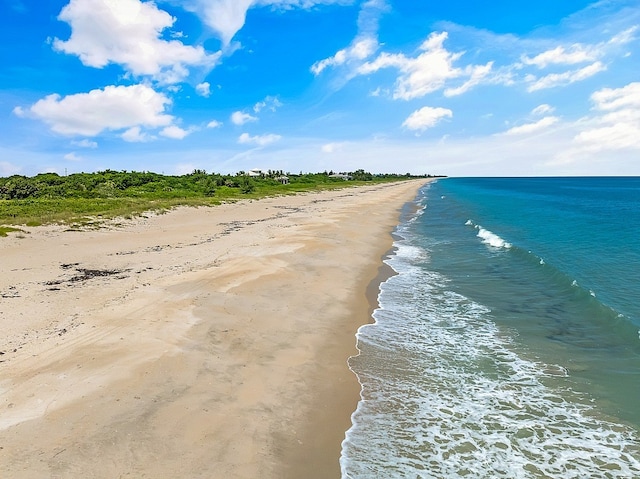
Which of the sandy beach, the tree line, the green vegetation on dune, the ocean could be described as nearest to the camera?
the sandy beach

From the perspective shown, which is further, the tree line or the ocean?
the tree line

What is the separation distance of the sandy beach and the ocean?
95 cm

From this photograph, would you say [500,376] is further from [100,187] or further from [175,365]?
[100,187]

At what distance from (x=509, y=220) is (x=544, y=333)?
35.3m

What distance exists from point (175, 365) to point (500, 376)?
7477 mm

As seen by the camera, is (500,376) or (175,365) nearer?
(175,365)

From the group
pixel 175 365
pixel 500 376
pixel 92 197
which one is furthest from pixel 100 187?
pixel 500 376

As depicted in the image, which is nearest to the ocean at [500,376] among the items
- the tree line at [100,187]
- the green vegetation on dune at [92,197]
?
the green vegetation on dune at [92,197]

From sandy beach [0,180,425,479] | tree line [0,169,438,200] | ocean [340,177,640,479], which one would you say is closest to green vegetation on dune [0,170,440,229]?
tree line [0,169,438,200]

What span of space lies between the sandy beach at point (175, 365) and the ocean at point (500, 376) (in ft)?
3.12

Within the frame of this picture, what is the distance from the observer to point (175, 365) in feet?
27.3

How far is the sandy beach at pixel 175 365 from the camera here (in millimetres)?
5750

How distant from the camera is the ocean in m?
6.29

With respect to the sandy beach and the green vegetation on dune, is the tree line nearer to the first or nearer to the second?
the green vegetation on dune
